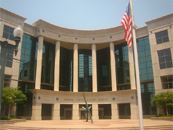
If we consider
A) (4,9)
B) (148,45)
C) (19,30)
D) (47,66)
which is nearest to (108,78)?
(148,45)

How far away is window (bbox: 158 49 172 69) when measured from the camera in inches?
1334

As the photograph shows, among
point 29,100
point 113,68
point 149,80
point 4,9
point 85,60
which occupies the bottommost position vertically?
point 29,100

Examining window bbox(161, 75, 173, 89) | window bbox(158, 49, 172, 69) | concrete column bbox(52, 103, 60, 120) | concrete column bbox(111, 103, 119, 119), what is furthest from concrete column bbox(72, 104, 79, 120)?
window bbox(158, 49, 172, 69)

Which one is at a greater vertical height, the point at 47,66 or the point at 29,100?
the point at 47,66

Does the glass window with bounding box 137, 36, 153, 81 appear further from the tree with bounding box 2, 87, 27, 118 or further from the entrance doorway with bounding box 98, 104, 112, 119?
the tree with bounding box 2, 87, 27, 118

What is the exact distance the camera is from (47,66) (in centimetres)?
4091

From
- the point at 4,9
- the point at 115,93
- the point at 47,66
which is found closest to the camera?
the point at 4,9

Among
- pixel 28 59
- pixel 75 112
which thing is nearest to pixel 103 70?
pixel 75 112

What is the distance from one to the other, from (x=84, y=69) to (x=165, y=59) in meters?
19.6

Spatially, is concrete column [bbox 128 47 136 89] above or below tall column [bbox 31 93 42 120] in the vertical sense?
above

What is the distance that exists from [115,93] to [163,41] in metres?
15.0

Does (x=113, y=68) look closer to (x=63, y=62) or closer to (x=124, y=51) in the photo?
(x=124, y=51)

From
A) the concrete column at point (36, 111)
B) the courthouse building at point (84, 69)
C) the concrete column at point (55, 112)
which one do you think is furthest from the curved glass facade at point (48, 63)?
the concrete column at point (36, 111)

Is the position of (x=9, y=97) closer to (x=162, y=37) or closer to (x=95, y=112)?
(x=95, y=112)
